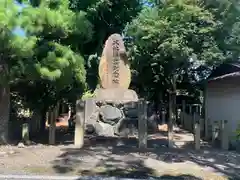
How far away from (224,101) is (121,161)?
8.32m

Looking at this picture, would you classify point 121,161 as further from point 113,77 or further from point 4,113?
point 113,77

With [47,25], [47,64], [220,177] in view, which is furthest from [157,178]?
[47,25]

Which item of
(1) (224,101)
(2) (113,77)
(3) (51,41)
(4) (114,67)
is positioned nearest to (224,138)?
(1) (224,101)

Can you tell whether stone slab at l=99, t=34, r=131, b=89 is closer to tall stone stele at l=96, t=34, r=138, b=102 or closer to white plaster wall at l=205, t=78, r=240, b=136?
tall stone stele at l=96, t=34, r=138, b=102

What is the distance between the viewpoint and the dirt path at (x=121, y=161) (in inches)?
352

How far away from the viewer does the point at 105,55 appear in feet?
50.3

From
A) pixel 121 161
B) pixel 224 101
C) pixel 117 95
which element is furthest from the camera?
pixel 224 101

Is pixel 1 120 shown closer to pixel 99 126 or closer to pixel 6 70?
pixel 6 70

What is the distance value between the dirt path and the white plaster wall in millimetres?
3212

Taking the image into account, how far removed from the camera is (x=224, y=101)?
16.6 metres

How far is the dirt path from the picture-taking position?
8930 millimetres

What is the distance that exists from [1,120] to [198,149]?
7703 millimetres

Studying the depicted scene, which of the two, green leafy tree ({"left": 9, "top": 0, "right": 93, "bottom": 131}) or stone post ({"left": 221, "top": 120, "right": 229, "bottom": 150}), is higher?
green leafy tree ({"left": 9, "top": 0, "right": 93, "bottom": 131})

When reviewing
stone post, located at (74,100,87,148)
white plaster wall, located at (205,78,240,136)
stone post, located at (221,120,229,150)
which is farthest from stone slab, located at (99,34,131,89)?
white plaster wall, located at (205,78,240,136)
